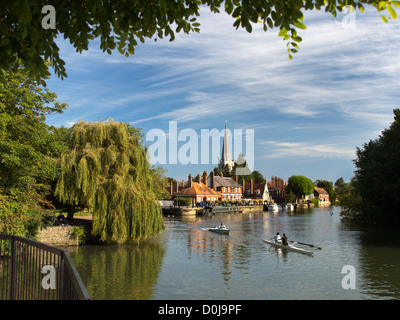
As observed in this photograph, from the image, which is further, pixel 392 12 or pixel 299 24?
pixel 299 24

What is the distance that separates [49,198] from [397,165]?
32.5 m

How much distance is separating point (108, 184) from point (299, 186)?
115m

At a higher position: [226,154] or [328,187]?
[226,154]

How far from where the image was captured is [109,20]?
22.3ft

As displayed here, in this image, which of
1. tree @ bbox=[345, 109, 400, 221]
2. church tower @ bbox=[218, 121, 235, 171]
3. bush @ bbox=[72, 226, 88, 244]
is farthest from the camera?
church tower @ bbox=[218, 121, 235, 171]

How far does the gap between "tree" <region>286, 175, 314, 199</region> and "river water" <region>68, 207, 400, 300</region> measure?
103 m

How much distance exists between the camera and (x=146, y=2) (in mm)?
6766

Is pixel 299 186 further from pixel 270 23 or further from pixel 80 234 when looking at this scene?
pixel 270 23

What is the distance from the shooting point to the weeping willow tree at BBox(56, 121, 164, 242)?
25.3 metres

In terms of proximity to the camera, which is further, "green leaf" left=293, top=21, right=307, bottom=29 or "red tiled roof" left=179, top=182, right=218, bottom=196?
"red tiled roof" left=179, top=182, right=218, bottom=196

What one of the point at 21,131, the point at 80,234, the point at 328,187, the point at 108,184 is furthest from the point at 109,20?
the point at 328,187

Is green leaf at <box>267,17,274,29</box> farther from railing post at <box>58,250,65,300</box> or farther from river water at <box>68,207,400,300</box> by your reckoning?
river water at <box>68,207,400,300</box>

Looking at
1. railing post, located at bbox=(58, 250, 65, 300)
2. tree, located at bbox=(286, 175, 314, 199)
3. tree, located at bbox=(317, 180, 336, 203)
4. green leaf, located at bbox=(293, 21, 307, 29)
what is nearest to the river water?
railing post, located at bbox=(58, 250, 65, 300)
